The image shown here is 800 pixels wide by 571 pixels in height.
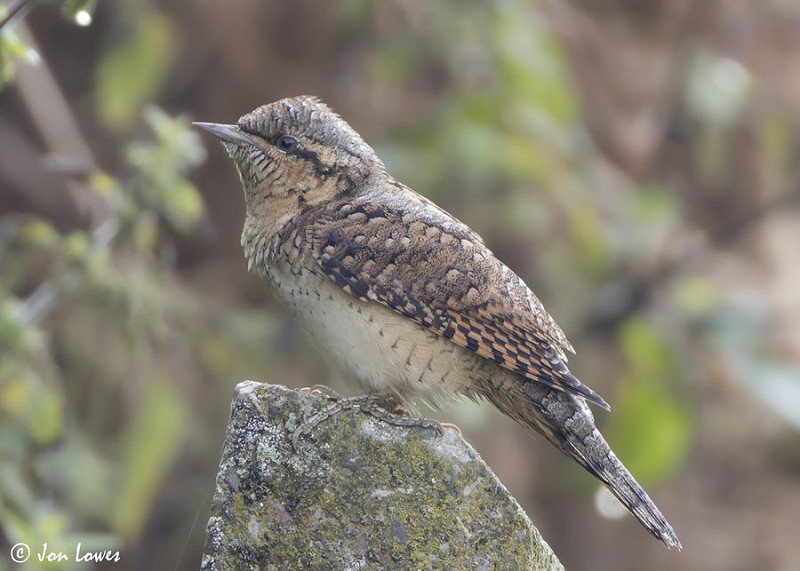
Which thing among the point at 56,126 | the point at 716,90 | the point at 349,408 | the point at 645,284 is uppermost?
the point at 716,90

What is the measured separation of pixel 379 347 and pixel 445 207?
2337mm

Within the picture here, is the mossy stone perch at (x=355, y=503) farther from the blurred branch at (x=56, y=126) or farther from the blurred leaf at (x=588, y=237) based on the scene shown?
the blurred leaf at (x=588, y=237)

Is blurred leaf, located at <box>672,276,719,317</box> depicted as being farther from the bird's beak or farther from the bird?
the bird's beak

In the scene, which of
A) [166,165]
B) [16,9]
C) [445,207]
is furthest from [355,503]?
[445,207]

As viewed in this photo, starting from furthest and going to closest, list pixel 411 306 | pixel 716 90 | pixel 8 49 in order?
pixel 716 90 → pixel 411 306 → pixel 8 49

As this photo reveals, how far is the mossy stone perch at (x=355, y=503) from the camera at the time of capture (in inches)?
84.0

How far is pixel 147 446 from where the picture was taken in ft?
13.6

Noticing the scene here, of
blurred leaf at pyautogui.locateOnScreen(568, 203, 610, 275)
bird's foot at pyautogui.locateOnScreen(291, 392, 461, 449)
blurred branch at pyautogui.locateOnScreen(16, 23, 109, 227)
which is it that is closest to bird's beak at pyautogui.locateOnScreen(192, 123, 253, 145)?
bird's foot at pyautogui.locateOnScreen(291, 392, 461, 449)

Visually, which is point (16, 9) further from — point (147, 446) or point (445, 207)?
point (445, 207)

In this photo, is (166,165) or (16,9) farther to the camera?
(166,165)

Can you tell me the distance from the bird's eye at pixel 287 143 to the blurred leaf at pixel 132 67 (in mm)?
1839

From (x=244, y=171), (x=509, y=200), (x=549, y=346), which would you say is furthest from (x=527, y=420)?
(x=509, y=200)

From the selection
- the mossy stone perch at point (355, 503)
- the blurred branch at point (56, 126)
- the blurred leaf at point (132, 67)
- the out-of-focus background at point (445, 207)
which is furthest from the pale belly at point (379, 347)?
the blurred leaf at point (132, 67)

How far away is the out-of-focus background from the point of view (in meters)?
3.85
